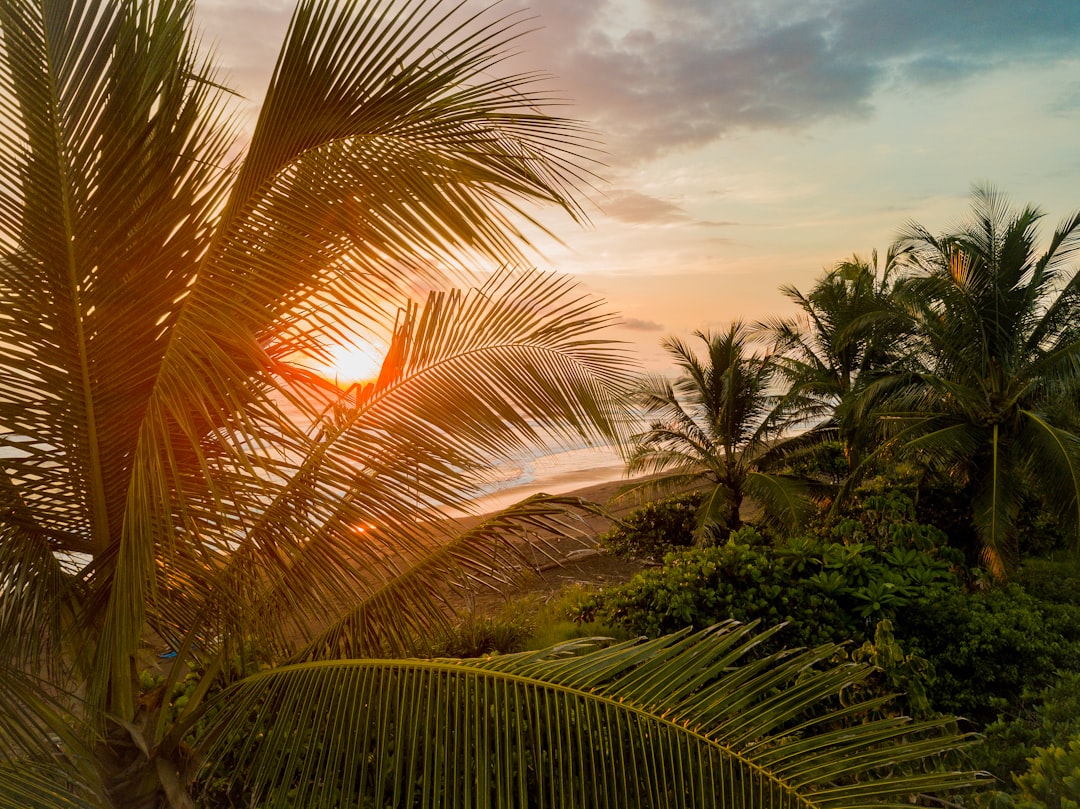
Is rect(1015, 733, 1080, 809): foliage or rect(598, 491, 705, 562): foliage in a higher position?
rect(598, 491, 705, 562): foliage

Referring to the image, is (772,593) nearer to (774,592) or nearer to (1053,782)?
(774,592)

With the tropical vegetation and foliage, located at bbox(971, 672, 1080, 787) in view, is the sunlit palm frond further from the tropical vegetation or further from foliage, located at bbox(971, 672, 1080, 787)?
foliage, located at bbox(971, 672, 1080, 787)

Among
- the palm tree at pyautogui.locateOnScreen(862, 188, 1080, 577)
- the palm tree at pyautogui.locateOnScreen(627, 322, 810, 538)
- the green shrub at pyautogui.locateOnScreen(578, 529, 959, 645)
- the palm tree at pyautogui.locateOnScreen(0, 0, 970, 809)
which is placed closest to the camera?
the palm tree at pyautogui.locateOnScreen(0, 0, 970, 809)

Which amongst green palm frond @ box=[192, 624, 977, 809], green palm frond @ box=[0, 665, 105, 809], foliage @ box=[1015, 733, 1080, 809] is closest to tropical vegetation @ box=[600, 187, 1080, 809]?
foliage @ box=[1015, 733, 1080, 809]

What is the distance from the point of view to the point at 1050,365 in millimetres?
10141

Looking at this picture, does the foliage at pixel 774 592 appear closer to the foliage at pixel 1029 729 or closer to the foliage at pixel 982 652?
the foliage at pixel 982 652

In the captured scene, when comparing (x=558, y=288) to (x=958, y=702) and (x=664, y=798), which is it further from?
(x=958, y=702)

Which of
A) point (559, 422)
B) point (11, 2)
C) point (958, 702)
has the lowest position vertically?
point (958, 702)

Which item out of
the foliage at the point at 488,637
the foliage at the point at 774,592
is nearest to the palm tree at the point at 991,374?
the foliage at the point at 774,592

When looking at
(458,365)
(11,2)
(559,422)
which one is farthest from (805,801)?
(11,2)

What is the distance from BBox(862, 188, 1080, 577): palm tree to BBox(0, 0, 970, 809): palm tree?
30.1 ft

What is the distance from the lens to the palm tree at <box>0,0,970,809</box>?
2105mm

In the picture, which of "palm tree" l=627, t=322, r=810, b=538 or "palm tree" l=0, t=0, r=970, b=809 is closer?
"palm tree" l=0, t=0, r=970, b=809

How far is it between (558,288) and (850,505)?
31.8ft
